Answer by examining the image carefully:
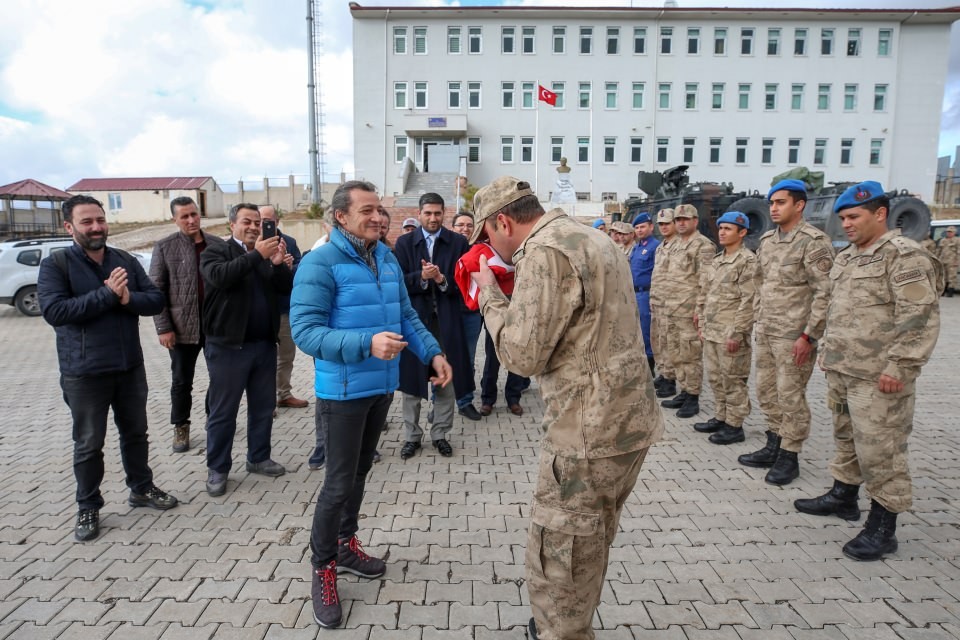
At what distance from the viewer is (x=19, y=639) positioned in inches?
102

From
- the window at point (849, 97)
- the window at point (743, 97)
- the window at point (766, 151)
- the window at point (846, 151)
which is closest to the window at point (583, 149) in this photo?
the window at point (743, 97)

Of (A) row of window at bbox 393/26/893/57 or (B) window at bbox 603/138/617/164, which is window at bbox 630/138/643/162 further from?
(A) row of window at bbox 393/26/893/57

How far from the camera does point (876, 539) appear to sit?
10.8 feet

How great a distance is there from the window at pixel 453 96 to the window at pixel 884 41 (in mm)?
26206

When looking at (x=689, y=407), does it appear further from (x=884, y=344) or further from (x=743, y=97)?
(x=743, y=97)

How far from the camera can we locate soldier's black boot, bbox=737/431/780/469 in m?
4.69

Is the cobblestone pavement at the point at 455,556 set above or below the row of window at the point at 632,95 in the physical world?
below

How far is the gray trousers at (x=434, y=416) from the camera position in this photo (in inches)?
197

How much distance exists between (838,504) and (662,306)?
129 inches

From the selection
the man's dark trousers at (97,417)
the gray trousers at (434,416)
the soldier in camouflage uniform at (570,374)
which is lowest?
the gray trousers at (434,416)

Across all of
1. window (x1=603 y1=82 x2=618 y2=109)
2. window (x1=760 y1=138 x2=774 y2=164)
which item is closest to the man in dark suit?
window (x1=603 y1=82 x2=618 y2=109)

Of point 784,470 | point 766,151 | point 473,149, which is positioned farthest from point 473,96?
point 784,470

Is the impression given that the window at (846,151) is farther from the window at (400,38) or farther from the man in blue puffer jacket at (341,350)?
the man in blue puffer jacket at (341,350)

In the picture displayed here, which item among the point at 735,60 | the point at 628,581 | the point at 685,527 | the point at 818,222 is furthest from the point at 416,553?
the point at 735,60
